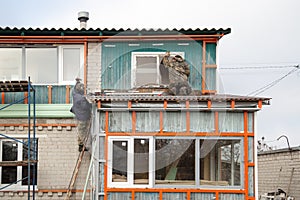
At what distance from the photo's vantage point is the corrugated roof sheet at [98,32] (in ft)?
47.5

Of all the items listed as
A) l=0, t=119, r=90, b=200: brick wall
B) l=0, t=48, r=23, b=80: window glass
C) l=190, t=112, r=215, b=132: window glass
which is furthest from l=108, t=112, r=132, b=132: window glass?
l=0, t=48, r=23, b=80: window glass

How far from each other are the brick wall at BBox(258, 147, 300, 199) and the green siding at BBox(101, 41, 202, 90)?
14.0ft

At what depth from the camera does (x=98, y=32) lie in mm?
14594

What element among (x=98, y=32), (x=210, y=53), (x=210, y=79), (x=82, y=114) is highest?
(x=98, y=32)

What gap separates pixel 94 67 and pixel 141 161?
378 centimetres

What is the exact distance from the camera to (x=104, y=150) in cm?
1206

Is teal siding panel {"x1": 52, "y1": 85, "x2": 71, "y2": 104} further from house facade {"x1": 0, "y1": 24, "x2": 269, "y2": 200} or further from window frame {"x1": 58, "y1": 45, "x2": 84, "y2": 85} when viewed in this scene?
window frame {"x1": 58, "y1": 45, "x2": 84, "y2": 85}

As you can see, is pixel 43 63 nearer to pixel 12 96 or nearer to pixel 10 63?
pixel 10 63

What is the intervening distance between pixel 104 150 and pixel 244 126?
10.6 ft

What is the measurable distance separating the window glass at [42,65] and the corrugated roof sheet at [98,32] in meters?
0.53

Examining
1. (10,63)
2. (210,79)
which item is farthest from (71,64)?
(210,79)

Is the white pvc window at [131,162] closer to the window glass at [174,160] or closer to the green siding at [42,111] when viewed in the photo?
the window glass at [174,160]

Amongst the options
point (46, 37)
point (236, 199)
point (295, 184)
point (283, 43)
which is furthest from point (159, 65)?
point (283, 43)

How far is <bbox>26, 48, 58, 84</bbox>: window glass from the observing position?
14633 mm
